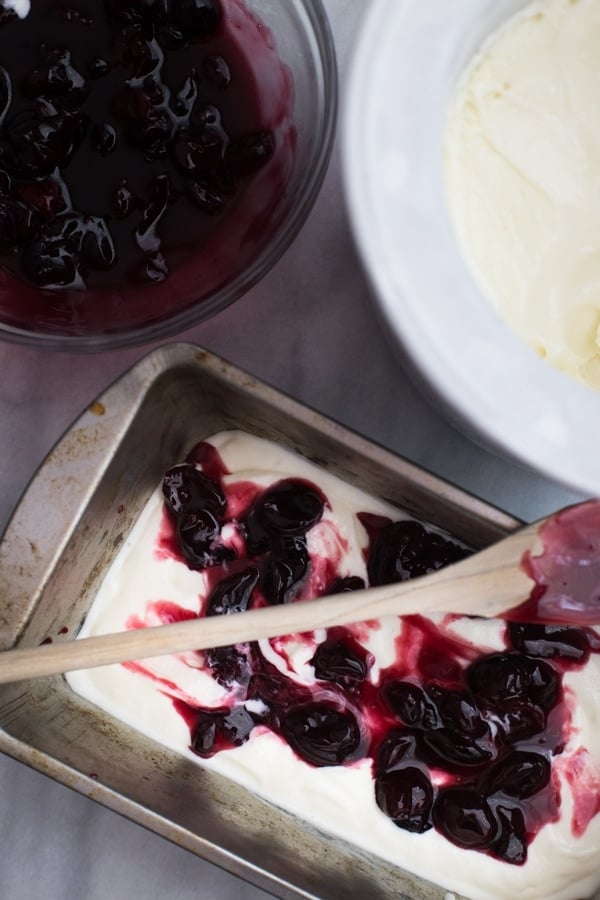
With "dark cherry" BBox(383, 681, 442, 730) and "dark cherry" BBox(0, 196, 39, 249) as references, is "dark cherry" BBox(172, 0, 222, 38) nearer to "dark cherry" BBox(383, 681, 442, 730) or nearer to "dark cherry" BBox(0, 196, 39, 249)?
"dark cherry" BBox(0, 196, 39, 249)

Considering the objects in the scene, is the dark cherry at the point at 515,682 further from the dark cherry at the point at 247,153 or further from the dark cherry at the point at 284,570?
the dark cherry at the point at 247,153

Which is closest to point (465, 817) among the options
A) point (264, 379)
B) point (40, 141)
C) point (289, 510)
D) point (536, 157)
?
point (289, 510)

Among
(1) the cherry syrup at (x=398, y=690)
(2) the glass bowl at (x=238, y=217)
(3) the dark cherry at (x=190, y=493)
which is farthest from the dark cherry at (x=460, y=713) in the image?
(2) the glass bowl at (x=238, y=217)

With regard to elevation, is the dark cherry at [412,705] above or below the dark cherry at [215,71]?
below

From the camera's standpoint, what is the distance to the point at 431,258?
52 cm

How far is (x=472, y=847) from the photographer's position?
2.45 feet

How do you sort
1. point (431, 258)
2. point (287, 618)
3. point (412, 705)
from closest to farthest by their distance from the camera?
point (431, 258)
point (287, 618)
point (412, 705)

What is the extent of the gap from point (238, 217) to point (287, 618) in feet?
1.00

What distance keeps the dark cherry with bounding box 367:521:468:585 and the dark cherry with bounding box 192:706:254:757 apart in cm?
15

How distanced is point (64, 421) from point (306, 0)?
386 mm

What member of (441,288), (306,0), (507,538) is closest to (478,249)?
(441,288)

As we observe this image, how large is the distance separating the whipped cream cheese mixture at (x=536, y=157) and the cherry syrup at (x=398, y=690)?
0.79 feet

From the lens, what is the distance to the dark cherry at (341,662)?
2.41ft

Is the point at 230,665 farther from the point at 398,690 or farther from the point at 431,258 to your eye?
Answer: the point at 431,258
